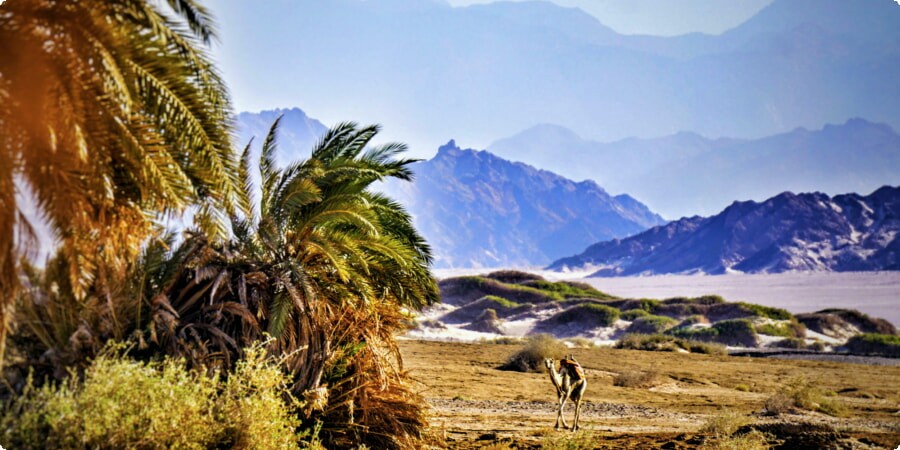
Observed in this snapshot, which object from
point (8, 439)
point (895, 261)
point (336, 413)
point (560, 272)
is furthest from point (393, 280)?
point (560, 272)

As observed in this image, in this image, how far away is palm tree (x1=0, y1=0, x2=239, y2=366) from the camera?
659 centimetres

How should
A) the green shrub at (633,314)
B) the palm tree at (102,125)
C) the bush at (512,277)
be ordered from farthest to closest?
the bush at (512,277) → the green shrub at (633,314) → the palm tree at (102,125)

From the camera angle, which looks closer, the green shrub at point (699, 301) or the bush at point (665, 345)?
the bush at point (665, 345)

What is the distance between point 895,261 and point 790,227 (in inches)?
1064

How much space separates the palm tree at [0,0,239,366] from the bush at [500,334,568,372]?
2397cm

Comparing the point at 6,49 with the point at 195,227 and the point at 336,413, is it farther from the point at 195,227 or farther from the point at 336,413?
the point at 336,413

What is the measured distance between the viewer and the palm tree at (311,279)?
33.7ft

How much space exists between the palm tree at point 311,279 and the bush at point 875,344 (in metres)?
43.9

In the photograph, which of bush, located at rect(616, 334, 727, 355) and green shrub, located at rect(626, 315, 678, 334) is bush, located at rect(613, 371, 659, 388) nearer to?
bush, located at rect(616, 334, 727, 355)

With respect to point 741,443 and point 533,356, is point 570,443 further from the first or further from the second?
point 533,356

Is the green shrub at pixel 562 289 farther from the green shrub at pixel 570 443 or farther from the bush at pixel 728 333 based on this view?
the green shrub at pixel 570 443

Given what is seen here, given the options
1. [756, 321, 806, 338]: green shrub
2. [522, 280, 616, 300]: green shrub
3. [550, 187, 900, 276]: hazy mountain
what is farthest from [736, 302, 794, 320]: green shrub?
[550, 187, 900, 276]: hazy mountain

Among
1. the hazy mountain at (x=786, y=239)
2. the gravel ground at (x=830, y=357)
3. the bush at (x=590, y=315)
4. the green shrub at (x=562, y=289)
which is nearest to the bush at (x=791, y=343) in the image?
the gravel ground at (x=830, y=357)

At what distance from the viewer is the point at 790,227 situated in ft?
472
